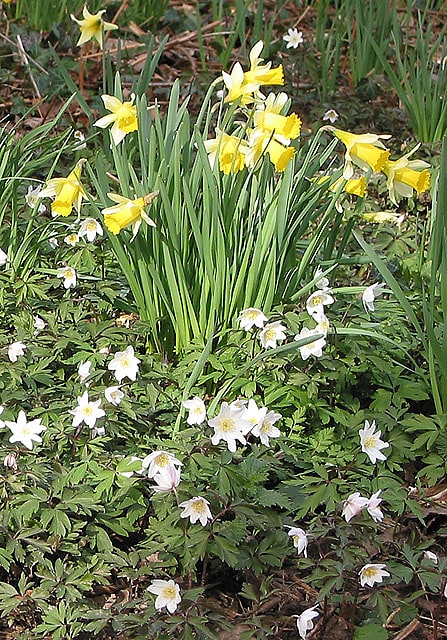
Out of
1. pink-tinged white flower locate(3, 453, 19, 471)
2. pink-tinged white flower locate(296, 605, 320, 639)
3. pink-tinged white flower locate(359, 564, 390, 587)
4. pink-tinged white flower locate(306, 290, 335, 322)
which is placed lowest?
pink-tinged white flower locate(296, 605, 320, 639)

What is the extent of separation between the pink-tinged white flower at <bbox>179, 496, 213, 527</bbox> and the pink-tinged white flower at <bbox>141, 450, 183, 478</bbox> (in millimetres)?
84

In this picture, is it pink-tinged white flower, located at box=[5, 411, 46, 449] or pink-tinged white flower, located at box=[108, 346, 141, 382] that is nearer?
pink-tinged white flower, located at box=[5, 411, 46, 449]

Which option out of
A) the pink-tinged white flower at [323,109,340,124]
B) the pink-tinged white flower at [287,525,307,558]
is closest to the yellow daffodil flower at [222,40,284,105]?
the pink-tinged white flower at [287,525,307,558]

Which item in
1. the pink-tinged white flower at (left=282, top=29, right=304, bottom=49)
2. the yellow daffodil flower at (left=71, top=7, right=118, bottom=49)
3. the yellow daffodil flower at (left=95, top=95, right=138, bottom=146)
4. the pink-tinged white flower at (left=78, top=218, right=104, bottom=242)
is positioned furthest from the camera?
the pink-tinged white flower at (left=282, top=29, right=304, bottom=49)

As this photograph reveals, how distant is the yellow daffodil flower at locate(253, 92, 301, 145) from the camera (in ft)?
6.20

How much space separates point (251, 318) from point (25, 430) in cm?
57

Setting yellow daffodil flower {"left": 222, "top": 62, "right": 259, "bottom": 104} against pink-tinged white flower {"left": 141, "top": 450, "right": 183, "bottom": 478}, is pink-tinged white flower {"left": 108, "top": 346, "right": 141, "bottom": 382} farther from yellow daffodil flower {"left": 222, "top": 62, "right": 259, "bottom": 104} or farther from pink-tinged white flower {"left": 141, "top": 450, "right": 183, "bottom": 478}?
yellow daffodil flower {"left": 222, "top": 62, "right": 259, "bottom": 104}

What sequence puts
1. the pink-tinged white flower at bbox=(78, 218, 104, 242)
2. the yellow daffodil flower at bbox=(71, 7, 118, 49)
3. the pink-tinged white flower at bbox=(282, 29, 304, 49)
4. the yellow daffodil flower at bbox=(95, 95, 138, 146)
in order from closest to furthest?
the yellow daffodil flower at bbox=(95, 95, 138, 146) → the pink-tinged white flower at bbox=(78, 218, 104, 242) → the yellow daffodil flower at bbox=(71, 7, 118, 49) → the pink-tinged white flower at bbox=(282, 29, 304, 49)

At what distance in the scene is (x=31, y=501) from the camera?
5.49ft

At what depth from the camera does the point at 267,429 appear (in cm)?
181

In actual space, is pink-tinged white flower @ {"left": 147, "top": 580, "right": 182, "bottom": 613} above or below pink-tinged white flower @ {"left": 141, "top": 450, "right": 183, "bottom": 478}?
below

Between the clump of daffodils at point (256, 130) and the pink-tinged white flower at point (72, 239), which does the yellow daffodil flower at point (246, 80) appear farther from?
the pink-tinged white flower at point (72, 239)

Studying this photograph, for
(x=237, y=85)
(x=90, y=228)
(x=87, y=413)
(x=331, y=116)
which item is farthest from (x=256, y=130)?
(x=331, y=116)

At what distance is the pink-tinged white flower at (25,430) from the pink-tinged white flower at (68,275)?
49cm
